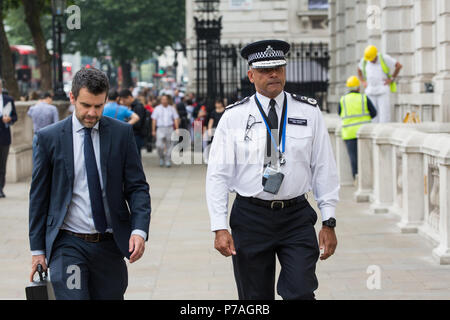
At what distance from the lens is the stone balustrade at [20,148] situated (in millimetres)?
19172

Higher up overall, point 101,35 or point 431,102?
point 101,35

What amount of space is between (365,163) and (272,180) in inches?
400

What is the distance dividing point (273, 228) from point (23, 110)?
51.6ft

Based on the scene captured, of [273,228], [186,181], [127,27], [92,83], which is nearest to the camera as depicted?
[92,83]

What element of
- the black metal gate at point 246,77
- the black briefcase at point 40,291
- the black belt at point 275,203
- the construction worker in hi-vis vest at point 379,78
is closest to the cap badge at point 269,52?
the black belt at point 275,203

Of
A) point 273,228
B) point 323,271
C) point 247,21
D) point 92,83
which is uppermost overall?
point 247,21

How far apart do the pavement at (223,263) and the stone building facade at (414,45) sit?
111 inches

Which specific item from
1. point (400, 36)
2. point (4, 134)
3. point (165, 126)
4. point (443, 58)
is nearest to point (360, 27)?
point (400, 36)

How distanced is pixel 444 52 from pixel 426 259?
6.66m

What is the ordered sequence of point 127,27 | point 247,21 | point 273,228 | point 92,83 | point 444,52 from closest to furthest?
point 92,83 < point 273,228 < point 444,52 < point 247,21 < point 127,27

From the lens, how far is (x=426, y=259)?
32.6 ft
